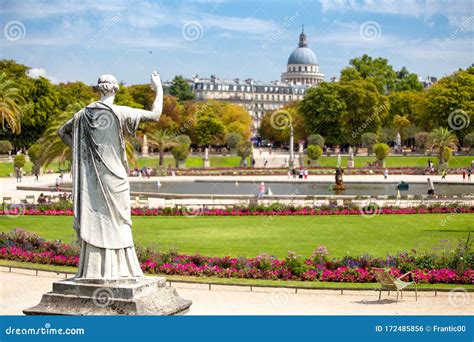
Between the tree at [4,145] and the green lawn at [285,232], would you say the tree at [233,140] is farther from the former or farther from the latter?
the green lawn at [285,232]

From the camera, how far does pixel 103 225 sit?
33.2ft

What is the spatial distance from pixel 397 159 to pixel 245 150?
619 inches

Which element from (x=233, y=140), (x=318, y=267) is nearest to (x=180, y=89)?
(x=233, y=140)

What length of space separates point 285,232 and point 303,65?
577 ft

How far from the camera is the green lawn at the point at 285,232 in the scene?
72.4ft

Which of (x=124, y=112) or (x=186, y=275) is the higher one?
(x=124, y=112)

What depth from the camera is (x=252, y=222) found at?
29938 millimetres

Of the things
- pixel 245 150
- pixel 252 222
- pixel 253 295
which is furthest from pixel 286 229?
pixel 245 150

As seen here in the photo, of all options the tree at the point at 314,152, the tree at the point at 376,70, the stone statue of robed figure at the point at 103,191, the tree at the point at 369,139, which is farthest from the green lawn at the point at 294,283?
the tree at the point at 376,70

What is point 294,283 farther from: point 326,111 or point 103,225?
point 326,111

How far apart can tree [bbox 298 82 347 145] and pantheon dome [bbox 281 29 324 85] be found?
4016 inches

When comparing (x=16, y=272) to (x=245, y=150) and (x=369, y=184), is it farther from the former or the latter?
(x=245, y=150)

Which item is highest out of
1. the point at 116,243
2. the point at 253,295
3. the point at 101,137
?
the point at 101,137

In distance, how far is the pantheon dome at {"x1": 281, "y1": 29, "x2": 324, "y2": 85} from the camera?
198 meters
